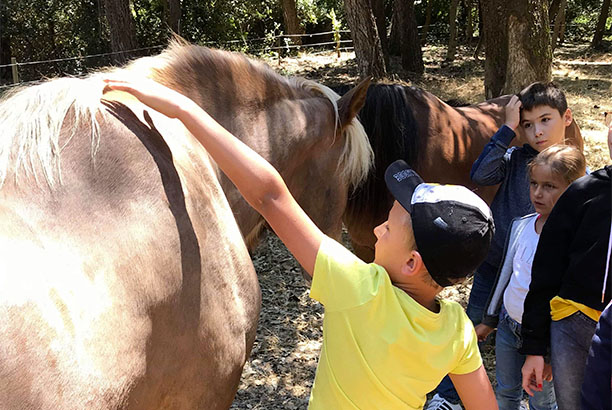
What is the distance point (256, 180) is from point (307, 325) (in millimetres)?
3208

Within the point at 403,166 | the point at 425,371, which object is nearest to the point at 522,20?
the point at 403,166

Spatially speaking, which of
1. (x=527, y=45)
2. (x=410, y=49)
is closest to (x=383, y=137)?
(x=527, y=45)

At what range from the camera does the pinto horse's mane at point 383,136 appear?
3.59 metres

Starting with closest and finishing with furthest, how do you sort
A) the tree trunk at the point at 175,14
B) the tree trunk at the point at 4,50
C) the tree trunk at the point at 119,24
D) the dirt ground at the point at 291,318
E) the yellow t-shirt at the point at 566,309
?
the yellow t-shirt at the point at 566,309, the dirt ground at the point at 291,318, the tree trunk at the point at 119,24, the tree trunk at the point at 175,14, the tree trunk at the point at 4,50

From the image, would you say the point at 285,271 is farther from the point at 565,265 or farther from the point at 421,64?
the point at 421,64

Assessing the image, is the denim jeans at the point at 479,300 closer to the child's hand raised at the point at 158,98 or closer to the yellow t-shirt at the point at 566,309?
the yellow t-shirt at the point at 566,309

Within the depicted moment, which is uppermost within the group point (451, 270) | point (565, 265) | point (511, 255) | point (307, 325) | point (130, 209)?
point (130, 209)

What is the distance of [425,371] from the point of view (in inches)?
56.9

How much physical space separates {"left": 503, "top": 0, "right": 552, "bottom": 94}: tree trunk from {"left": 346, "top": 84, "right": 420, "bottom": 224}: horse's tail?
284cm

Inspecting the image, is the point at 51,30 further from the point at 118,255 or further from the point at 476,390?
the point at 476,390

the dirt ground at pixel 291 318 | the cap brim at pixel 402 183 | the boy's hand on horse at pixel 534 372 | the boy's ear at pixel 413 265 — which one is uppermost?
the cap brim at pixel 402 183

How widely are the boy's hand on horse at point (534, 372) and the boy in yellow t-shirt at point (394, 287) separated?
812mm

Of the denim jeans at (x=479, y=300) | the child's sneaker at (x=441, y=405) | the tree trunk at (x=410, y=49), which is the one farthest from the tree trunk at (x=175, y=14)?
the child's sneaker at (x=441, y=405)

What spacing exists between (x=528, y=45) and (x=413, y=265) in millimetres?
5330
